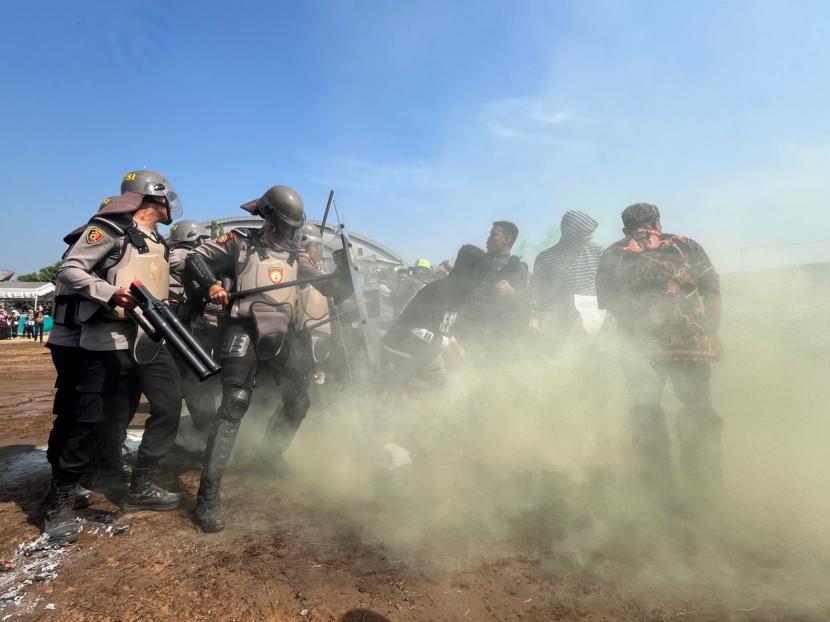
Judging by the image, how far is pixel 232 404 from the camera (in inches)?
117

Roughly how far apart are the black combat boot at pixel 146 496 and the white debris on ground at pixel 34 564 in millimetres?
142

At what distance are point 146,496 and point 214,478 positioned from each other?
0.51 m

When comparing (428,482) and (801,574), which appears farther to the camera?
(428,482)

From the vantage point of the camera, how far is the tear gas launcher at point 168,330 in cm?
271

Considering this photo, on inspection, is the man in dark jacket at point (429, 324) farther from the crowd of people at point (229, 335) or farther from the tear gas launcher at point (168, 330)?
the tear gas launcher at point (168, 330)

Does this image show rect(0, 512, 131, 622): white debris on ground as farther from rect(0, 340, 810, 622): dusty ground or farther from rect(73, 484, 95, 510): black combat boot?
rect(73, 484, 95, 510): black combat boot

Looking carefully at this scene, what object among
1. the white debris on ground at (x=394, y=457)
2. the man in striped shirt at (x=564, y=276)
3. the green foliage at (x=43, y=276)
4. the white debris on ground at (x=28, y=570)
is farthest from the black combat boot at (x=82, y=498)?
the green foliage at (x=43, y=276)

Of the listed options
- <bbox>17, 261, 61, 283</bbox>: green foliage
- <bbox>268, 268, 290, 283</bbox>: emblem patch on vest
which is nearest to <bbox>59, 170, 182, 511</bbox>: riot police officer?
<bbox>268, 268, 290, 283</bbox>: emblem patch on vest

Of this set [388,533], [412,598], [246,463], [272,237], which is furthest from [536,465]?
[272,237]

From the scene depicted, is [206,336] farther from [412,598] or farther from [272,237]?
[412,598]

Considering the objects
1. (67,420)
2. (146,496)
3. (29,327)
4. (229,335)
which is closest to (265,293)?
(229,335)

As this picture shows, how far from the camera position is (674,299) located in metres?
3.29

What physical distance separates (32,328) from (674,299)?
31.7 meters

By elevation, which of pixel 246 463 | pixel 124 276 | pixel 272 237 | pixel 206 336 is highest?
pixel 272 237
